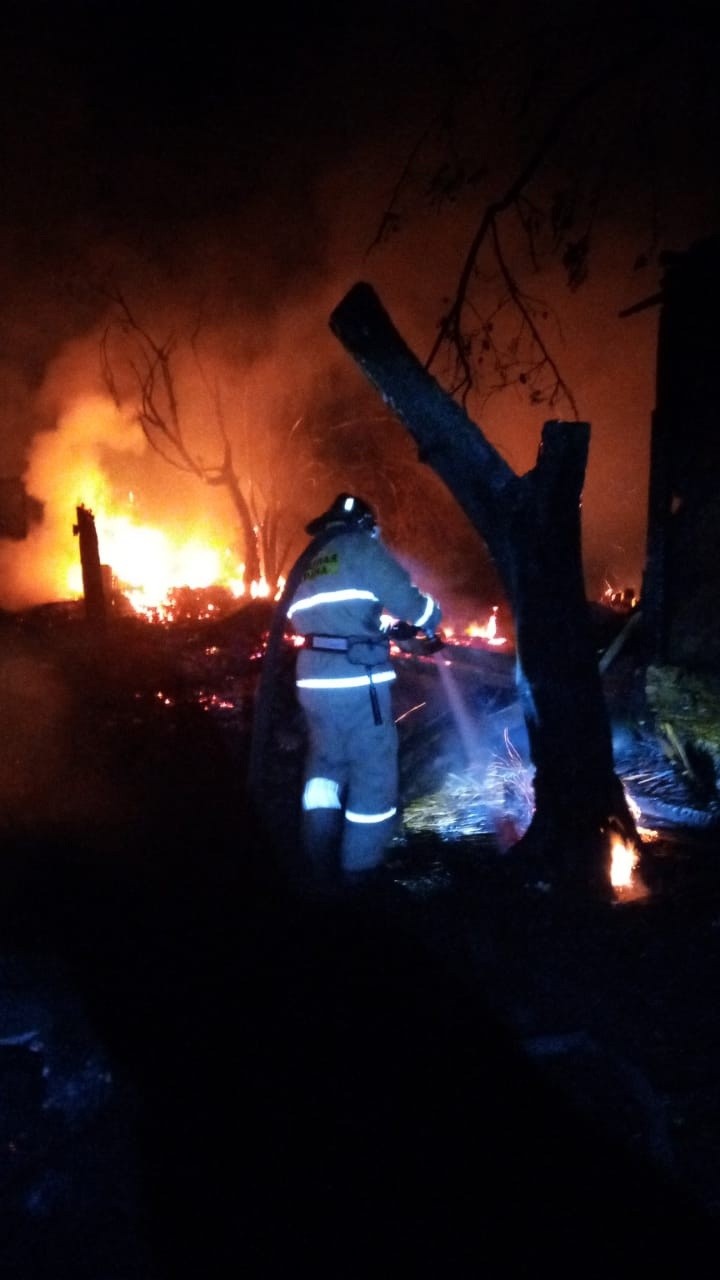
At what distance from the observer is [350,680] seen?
4570mm

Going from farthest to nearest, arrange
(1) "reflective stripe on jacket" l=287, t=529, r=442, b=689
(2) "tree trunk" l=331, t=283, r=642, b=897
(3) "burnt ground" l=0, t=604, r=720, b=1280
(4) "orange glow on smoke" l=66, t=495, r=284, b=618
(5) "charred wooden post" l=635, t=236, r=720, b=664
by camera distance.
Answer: (4) "orange glow on smoke" l=66, t=495, r=284, b=618
(5) "charred wooden post" l=635, t=236, r=720, b=664
(1) "reflective stripe on jacket" l=287, t=529, r=442, b=689
(2) "tree trunk" l=331, t=283, r=642, b=897
(3) "burnt ground" l=0, t=604, r=720, b=1280

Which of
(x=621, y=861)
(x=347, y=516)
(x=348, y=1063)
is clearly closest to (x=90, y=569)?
(x=347, y=516)

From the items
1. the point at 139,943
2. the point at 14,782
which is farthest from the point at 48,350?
the point at 139,943

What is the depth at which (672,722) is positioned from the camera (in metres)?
5.86

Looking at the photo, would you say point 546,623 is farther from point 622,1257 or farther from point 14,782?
point 14,782

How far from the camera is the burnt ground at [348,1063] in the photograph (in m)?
2.41

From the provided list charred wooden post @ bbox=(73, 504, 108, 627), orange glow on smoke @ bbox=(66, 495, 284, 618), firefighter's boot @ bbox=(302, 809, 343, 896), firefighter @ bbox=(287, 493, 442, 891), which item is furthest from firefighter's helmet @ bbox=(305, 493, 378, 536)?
orange glow on smoke @ bbox=(66, 495, 284, 618)

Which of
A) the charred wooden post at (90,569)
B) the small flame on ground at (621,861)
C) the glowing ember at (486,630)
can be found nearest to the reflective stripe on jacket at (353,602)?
the small flame on ground at (621,861)

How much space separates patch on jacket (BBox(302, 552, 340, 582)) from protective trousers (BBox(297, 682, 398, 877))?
625mm

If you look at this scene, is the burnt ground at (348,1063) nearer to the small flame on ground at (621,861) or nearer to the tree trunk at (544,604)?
the small flame on ground at (621,861)

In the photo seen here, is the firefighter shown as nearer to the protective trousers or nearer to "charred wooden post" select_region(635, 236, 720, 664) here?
the protective trousers

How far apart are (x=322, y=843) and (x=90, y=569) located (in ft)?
26.0

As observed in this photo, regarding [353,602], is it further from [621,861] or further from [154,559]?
[154,559]

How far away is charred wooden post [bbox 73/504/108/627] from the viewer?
1154 cm
